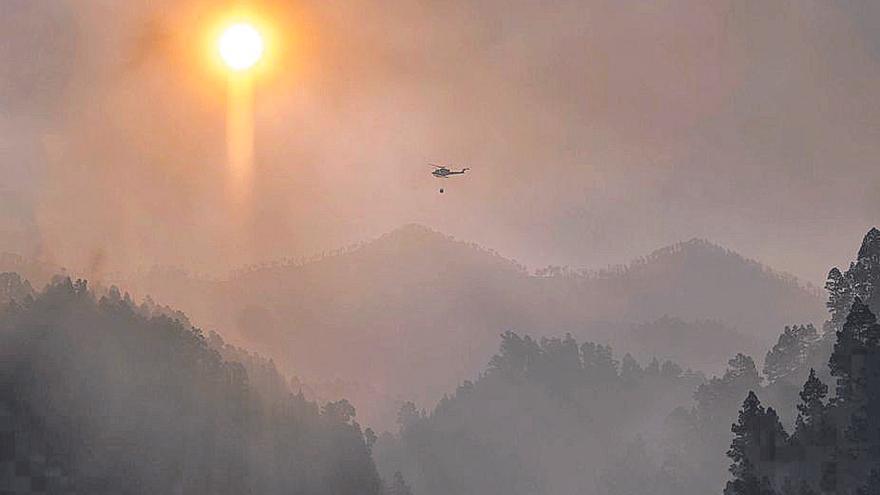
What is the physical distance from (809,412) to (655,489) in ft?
439

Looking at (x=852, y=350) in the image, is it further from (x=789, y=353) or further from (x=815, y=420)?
(x=789, y=353)

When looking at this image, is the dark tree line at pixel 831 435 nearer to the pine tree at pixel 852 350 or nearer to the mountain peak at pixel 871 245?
the pine tree at pixel 852 350

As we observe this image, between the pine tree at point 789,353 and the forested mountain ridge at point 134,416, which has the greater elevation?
the forested mountain ridge at point 134,416

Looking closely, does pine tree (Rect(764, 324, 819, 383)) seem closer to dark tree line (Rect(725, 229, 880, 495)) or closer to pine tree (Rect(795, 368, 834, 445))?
dark tree line (Rect(725, 229, 880, 495))

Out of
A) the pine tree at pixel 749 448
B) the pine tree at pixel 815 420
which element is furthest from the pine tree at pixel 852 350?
the pine tree at pixel 749 448

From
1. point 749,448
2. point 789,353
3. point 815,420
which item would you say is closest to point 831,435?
point 815,420

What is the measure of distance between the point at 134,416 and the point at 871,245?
8806 centimetres

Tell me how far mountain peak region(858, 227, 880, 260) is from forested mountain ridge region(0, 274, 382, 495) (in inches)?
3220

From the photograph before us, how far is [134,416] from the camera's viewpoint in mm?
131750

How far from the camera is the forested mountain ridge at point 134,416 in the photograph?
114875 millimetres

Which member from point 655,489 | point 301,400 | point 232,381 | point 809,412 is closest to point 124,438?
point 232,381

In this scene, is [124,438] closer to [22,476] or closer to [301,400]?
[22,476]

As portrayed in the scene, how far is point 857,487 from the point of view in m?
64.4

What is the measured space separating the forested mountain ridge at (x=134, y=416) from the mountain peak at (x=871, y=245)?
81778mm
